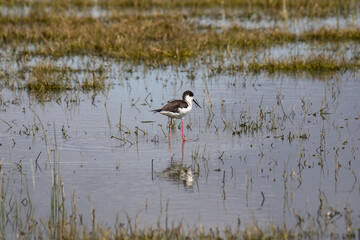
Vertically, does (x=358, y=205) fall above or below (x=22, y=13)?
below

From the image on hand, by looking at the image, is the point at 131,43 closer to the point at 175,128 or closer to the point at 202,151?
the point at 175,128

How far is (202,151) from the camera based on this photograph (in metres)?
9.94

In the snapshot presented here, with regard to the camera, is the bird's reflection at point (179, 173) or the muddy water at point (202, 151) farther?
the bird's reflection at point (179, 173)

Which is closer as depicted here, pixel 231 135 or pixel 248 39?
pixel 231 135

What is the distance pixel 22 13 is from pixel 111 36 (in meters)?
7.79

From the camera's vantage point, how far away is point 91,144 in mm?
10367

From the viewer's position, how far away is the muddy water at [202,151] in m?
7.37

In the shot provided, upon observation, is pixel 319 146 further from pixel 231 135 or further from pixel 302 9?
pixel 302 9

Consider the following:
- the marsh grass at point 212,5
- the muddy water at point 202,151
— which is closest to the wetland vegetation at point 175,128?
the muddy water at point 202,151

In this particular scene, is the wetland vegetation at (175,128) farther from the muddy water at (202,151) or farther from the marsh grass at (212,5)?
the marsh grass at (212,5)

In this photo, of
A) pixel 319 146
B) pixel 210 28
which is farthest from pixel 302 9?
pixel 319 146

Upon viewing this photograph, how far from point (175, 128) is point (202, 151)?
1974 mm

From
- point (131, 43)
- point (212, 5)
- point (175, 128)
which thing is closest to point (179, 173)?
point (175, 128)

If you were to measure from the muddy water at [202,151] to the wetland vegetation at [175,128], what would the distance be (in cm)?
3
